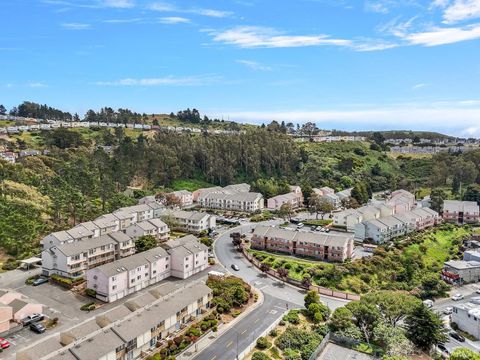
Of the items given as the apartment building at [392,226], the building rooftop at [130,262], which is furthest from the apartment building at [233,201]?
the building rooftop at [130,262]

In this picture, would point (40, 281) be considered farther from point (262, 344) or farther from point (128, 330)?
point (262, 344)

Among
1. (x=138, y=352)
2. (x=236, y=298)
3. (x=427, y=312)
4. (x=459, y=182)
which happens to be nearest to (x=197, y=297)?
(x=236, y=298)

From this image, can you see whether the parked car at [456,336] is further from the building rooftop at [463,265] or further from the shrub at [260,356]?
the shrub at [260,356]

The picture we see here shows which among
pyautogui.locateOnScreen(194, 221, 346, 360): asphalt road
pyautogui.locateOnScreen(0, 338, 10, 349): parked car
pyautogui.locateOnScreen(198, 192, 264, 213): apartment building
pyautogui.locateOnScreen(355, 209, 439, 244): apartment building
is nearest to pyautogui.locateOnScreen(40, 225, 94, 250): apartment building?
pyautogui.locateOnScreen(0, 338, 10, 349): parked car

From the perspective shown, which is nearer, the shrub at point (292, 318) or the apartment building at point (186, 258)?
the shrub at point (292, 318)

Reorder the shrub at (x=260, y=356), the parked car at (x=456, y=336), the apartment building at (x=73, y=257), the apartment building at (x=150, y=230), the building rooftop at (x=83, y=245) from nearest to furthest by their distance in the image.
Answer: the shrub at (x=260, y=356), the parked car at (x=456, y=336), the apartment building at (x=73, y=257), the building rooftop at (x=83, y=245), the apartment building at (x=150, y=230)

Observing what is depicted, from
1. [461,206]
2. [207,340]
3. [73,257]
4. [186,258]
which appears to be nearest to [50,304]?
[73,257]

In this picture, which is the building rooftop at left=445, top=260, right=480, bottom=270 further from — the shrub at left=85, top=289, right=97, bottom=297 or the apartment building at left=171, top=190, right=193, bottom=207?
the apartment building at left=171, top=190, right=193, bottom=207

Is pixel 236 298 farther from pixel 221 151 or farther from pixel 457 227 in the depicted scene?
pixel 221 151
